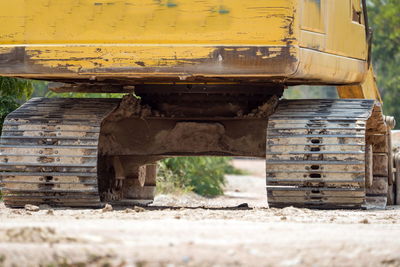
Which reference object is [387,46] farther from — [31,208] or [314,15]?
[31,208]

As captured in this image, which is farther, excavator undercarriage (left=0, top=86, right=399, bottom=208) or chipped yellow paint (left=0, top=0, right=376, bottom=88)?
excavator undercarriage (left=0, top=86, right=399, bottom=208)

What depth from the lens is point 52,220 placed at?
21.5 feet

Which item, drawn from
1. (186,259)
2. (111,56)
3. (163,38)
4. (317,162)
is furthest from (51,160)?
(186,259)

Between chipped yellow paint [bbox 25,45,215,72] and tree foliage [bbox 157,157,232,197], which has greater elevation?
chipped yellow paint [bbox 25,45,215,72]

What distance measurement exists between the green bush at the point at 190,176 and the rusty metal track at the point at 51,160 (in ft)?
20.1

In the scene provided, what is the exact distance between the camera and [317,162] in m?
8.12

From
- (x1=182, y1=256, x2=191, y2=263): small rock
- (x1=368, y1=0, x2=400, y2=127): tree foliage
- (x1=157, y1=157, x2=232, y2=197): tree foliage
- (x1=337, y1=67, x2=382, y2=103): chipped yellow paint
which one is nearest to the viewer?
(x1=182, y1=256, x2=191, y2=263): small rock

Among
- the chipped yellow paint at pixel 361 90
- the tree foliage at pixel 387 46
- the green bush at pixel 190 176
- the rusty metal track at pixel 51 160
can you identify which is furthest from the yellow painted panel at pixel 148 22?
the tree foliage at pixel 387 46

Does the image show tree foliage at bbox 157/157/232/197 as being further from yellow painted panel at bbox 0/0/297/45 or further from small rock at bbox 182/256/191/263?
small rock at bbox 182/256/191/263

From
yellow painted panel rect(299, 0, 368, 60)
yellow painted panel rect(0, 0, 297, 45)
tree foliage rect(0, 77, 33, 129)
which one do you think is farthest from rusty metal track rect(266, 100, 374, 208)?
tree foliage rect(0, 77, 33, 129)

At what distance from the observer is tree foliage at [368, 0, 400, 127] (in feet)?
85.4

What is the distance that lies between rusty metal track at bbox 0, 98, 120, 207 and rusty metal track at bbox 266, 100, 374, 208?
1.57 m

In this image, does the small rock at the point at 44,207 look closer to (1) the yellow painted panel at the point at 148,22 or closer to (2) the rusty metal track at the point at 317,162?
(1) the yellow painted panel at the point at 148,22

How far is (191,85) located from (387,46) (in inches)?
776
